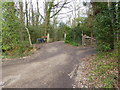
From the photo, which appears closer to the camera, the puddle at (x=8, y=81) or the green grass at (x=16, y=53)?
the puddle at (x=8, y=81)

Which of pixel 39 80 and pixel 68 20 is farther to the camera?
pixel 68 20

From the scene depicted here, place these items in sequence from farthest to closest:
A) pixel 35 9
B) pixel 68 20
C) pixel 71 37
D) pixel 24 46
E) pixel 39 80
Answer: pixel 68 20, pixel 35 9, pixel 71 37, pixel 24 46, pixel 39 80

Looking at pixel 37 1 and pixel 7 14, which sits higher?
pixel 37 1

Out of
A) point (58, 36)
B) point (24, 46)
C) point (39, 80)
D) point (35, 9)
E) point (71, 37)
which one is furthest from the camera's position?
point (58, 36)

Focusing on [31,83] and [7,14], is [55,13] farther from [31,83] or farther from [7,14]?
[31,83]

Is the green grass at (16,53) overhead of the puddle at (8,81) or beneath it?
overhead

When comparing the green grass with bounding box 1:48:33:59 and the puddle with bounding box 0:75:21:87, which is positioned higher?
the green grass with bounding box 1:48:33:59

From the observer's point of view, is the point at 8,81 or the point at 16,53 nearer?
the point at 8,81

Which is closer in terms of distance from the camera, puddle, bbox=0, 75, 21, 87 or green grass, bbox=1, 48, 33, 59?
puddle, bbox=0, 75, 21, 87

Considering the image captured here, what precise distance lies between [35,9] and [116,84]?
669 inches

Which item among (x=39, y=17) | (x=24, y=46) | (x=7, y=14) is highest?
(x=39, y=17)

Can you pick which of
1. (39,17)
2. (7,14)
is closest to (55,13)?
(39,17)

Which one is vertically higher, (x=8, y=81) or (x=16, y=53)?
(x=16, y=53)

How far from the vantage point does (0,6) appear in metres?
5.91
